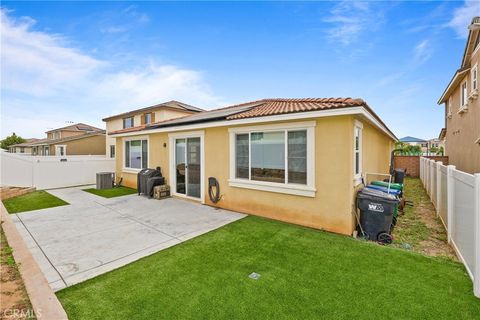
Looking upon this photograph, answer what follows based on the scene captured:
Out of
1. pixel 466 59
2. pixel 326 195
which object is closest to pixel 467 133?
pixel 466 59

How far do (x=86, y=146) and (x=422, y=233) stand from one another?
1445 inches

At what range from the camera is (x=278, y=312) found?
9.32 feet

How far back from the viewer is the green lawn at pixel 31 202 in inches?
318

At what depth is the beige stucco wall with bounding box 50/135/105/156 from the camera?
29927 mm

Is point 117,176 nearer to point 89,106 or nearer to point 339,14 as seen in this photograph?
point 89,106

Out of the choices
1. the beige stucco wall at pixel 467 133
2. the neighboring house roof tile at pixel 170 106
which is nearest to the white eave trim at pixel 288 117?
the beige stucco wall at pixel 467 133

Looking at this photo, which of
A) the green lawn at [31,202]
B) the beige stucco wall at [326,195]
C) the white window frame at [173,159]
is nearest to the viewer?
the beige stucco wall at [326,195]

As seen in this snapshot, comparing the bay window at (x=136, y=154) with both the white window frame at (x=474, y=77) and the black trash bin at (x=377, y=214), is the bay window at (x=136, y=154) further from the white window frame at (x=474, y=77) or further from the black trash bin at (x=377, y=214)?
the white window frame at (x=474, y=77)

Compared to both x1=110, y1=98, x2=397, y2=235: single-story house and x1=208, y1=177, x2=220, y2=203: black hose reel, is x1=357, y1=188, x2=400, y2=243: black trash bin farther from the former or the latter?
x1=208, y1=177, x2=220, y2=203: black hose reel

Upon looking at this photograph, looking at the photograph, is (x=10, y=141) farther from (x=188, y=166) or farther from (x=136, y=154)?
(x=188, y=166)

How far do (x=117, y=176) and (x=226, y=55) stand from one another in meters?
10.4

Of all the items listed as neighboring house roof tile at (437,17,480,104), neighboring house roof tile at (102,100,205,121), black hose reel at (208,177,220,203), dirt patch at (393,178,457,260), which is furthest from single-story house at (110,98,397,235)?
neighboring house roof tile at (102,100,205,121)

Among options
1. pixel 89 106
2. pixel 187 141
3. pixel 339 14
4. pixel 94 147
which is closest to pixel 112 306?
pixel 187 141

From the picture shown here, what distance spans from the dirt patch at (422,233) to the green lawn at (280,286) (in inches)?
24.5
